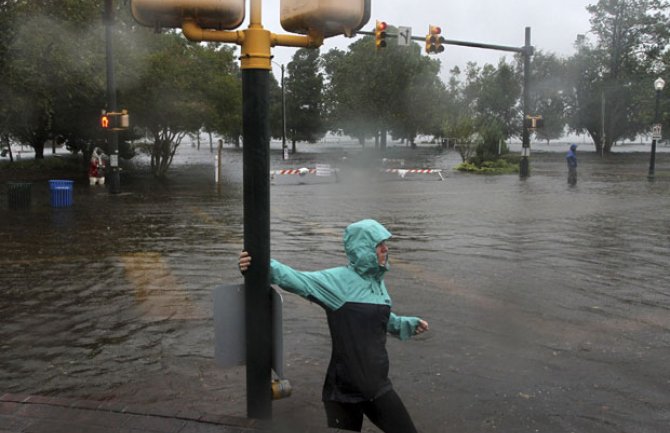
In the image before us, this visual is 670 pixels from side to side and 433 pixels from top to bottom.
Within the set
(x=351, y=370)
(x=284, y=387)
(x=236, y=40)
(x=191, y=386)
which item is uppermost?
(x=236, y=40)

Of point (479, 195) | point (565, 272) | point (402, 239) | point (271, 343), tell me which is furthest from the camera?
point (479, 195)

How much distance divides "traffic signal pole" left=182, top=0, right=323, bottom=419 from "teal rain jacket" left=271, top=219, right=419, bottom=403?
7.4 inches

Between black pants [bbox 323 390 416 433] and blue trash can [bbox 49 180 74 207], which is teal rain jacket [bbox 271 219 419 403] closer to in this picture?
black pants [bbox 323 390 416 433]

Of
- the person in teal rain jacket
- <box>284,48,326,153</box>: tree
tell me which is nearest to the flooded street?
the person in teal rain jacket

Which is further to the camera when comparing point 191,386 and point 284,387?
point 191,386

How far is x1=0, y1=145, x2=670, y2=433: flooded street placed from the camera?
464cm

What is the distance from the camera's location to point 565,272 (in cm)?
886

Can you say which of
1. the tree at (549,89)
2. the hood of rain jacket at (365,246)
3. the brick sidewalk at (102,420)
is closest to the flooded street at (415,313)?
the brick sidewalk at (102,420)

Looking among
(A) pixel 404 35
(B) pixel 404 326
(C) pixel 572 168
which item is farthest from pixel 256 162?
(C) pixel 572 168

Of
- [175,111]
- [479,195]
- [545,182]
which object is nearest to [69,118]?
[175,111]

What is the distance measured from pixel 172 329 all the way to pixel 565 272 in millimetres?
5417

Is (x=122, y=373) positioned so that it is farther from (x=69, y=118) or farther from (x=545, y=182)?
(x=69, y=118)

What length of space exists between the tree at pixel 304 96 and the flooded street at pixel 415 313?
7205 centimetres

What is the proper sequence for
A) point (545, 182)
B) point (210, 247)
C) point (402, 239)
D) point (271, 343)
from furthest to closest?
point (545, 182)
point (402, 239)
point (210, 247)
point (271, 343)
